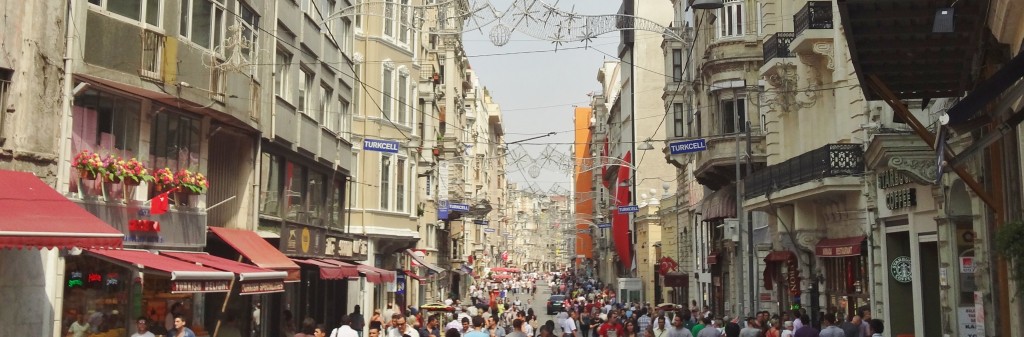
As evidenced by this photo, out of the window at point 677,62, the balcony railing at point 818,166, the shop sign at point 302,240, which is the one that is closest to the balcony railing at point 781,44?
the balcony railing at point 818,166

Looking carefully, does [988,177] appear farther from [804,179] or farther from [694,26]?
[694,26]

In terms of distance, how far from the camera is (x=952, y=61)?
44.8 feet

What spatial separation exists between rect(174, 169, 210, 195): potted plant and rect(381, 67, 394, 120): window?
16280mm

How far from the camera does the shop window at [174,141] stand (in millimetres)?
19672

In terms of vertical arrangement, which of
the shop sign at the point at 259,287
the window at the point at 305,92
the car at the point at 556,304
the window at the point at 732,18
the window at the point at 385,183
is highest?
the window at the point at 732,18

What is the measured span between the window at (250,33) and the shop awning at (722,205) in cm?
1854

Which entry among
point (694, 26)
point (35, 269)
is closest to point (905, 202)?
point (35, 269)

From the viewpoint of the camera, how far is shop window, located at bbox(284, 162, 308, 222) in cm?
2795

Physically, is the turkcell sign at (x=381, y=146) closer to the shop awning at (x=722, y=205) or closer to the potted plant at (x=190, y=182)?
the potted plant at (x=190, y=182)

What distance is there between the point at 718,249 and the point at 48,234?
3422cm

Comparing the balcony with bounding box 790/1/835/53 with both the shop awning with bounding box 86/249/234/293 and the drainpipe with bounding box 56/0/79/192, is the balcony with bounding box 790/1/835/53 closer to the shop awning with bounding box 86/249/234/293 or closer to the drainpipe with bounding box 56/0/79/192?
the shop awning with bounding box 86/249/234/293

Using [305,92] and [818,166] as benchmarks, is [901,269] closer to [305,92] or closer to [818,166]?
[818,166]

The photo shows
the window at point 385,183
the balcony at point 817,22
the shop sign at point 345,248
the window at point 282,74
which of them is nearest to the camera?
the window at point 282,74

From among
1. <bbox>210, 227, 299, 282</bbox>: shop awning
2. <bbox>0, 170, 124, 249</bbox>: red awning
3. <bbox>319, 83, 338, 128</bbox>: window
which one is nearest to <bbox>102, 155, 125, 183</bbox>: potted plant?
<bbox>0, 170, 124, 249</bbox>: red awning
